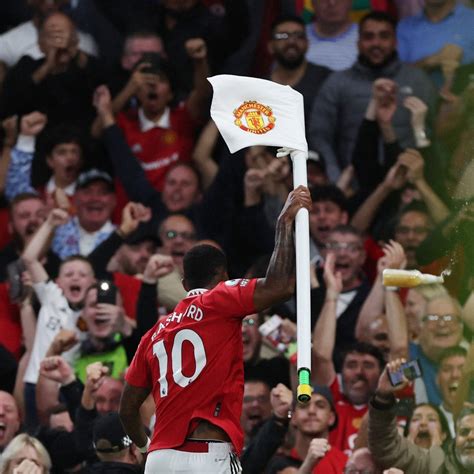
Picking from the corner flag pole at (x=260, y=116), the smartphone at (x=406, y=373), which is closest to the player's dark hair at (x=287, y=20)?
the smartphone at (x=406, y=373)

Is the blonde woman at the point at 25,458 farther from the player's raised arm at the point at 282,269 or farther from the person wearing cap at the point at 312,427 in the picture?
the player's raised arm at the point at 282,269

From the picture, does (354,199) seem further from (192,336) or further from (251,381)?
(192,336)

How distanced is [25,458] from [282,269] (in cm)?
335

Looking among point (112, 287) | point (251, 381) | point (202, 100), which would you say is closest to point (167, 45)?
point (202, 100)

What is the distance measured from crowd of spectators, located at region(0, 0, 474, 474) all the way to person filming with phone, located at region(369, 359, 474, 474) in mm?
17

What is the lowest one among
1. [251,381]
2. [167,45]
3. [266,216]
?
[251,381]

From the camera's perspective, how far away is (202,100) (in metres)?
15.3

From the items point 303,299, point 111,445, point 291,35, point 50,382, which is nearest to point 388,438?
point 111,445

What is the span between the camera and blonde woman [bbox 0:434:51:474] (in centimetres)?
1120

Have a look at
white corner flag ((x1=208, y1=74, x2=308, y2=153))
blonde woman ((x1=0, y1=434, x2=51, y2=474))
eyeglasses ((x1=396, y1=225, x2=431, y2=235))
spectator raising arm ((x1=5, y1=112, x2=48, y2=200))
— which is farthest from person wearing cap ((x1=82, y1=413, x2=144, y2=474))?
spectator raising arm ((x1=5, y1=112, x2=48, y2=200))

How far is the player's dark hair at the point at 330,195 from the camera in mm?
13844

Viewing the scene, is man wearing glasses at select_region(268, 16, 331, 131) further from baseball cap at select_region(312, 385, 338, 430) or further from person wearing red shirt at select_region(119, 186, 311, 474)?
person wearing red shirt at select_region(119, 186, 311, 474)

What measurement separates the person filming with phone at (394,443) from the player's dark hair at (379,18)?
15.8ft

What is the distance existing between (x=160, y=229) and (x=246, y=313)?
5.32 meters
